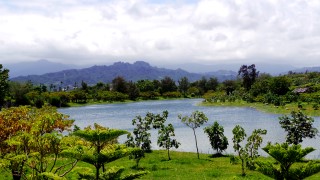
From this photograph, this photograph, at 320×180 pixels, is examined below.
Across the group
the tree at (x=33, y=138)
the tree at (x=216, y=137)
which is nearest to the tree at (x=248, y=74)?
the tree at (x=216, y=137)

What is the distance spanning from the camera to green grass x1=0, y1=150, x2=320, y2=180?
102ft

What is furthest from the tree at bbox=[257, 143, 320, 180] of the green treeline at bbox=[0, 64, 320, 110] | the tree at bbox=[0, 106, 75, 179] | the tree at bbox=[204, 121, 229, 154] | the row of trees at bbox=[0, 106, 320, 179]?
the green treeline at bbox=[0, 64, 320, 110]

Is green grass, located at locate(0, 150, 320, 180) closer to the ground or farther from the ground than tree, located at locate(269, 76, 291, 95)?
closer to the ground

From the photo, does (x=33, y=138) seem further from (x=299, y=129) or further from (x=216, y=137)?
(x=299, y=129)

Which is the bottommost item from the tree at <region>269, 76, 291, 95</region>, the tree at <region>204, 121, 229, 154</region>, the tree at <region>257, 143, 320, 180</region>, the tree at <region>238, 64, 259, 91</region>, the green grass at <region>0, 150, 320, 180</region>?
the green grass at <region>0, 150, 320, 180</region>

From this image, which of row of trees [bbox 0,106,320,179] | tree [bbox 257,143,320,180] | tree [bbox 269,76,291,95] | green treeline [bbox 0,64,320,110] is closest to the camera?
row of trees [bbox 0,106,320,179]

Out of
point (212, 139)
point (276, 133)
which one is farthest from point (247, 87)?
point (212, 139)

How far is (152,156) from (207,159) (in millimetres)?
6829

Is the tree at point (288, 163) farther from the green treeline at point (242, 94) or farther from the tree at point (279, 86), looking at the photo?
the tree at point (279, 86)

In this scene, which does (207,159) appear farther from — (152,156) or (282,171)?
(282,171)

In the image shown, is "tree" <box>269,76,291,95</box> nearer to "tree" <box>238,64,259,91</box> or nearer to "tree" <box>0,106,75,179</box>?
"tree" <box>238,64,259,91</box>

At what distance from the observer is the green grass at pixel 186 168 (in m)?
31.0

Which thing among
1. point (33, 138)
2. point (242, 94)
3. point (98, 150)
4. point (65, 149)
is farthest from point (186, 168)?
point (242, 94)

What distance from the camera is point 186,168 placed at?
1395 inches
